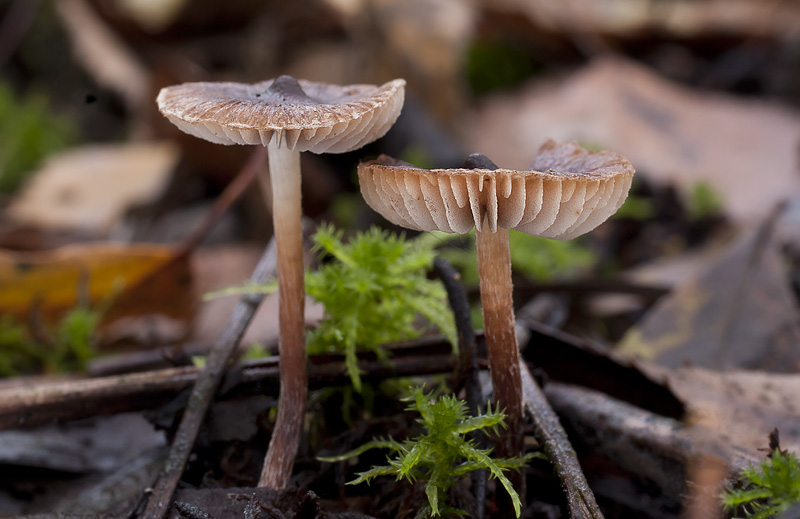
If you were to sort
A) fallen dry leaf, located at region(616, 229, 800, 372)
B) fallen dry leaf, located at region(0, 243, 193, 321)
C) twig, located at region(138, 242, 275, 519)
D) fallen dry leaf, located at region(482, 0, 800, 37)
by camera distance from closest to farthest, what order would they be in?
twig, located at region(138, 242, 275, 519), fallen dry leaf, located at region(616, 229, 800, 372), fallen dry leaf, located at region(0, 243, 193, 321), fallen dry leaf, located at region(482, 0, 800, 37)

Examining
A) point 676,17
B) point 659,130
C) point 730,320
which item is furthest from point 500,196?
point 676,17

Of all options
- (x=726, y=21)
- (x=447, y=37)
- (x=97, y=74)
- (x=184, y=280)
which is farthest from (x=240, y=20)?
(x=726, y=21)

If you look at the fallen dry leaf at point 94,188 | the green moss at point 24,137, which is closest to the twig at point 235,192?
the fallen dry leaf at point 94,188

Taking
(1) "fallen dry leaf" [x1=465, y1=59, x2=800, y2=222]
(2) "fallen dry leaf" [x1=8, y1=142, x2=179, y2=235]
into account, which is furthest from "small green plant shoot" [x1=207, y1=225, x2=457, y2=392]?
(2) "fallen dry leaf" [x1=8, y1=142, x2=179, y2=235]

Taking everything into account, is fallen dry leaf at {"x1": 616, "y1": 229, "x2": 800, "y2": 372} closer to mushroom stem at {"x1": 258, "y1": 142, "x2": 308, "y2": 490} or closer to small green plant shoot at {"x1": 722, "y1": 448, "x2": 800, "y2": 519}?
small green plant shoot at {"x1": 722, "y1": 448, "x2": 800, "y2": 519}

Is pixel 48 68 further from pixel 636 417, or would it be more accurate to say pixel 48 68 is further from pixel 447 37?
pixel 636 417
